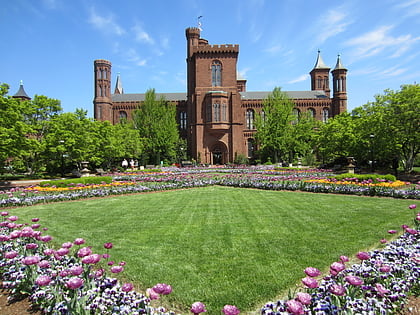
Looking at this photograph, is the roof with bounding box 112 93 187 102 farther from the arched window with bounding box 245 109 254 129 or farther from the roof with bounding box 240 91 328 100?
the arched window with bounding box 245 109 254 129

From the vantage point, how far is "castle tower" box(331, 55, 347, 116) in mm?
52281

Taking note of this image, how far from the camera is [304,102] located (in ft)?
168

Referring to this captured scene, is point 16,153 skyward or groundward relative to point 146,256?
skyward

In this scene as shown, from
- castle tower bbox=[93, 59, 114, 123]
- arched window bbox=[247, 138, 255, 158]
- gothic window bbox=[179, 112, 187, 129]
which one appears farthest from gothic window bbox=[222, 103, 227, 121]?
castle tower bbox=[93, 59, 114, 123]

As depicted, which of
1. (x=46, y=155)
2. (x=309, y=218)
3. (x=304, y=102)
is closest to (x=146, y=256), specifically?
(x=309, y=218)

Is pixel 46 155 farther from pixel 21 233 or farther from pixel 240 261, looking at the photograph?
pixel 240 261

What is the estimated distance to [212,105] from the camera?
42.1m

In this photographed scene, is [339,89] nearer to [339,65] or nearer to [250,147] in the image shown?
[339,65]

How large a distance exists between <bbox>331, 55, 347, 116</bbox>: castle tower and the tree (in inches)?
1249

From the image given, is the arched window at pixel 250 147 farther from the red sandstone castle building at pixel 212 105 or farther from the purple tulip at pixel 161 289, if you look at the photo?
the purple tulip at pixel 161 289

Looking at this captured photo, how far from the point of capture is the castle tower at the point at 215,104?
42250 mm

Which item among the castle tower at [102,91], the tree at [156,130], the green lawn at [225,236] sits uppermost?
the castle tower at [102,91]

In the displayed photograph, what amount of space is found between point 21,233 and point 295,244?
203 inches

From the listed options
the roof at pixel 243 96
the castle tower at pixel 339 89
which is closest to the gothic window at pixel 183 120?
the roof at pixel 243 96
